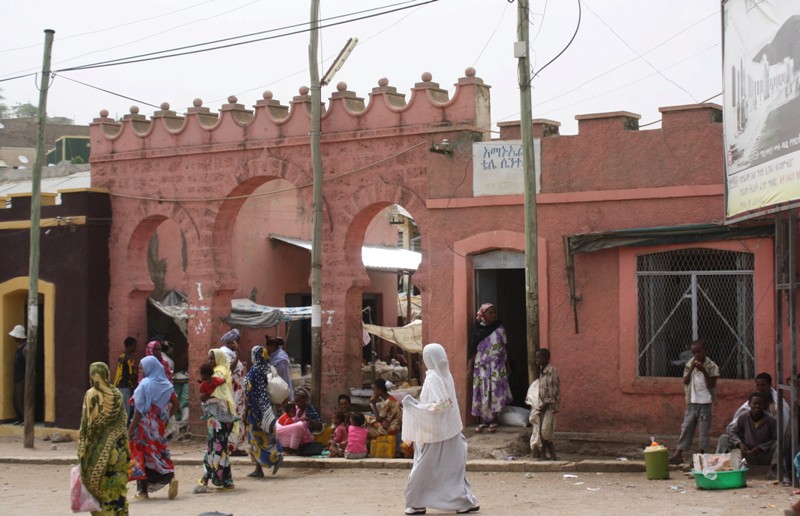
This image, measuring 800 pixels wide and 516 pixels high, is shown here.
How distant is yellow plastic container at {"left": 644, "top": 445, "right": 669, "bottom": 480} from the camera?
12.6 metres

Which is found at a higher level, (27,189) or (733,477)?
(27,189)

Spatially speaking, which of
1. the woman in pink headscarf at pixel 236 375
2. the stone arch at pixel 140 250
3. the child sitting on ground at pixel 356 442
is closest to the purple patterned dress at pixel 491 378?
the child sitting on ground at pixel 356 442

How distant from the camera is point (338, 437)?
1545 cm

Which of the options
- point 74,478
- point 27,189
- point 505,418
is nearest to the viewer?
point 74,478

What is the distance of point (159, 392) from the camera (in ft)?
40.2

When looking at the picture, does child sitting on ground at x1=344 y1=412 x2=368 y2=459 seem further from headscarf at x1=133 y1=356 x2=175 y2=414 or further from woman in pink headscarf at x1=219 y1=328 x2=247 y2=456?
headscarf at x1=133 y1=356 x2=175 y2=414

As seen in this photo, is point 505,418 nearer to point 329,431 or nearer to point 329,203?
point 329,431

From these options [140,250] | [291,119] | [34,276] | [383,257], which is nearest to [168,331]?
[140,250]

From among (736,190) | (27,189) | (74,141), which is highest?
(74,141)

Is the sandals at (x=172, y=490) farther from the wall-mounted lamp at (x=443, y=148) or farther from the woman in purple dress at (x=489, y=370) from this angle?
the wall-mounted lamp at (x=443, y=148)

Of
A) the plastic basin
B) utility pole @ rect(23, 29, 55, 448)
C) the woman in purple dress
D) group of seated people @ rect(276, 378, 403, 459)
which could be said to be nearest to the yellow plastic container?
the plastic basin

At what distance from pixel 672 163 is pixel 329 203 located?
5323 mm

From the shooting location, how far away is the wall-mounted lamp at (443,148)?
1612cm

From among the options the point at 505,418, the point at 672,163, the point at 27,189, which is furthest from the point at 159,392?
the point at 27,189
